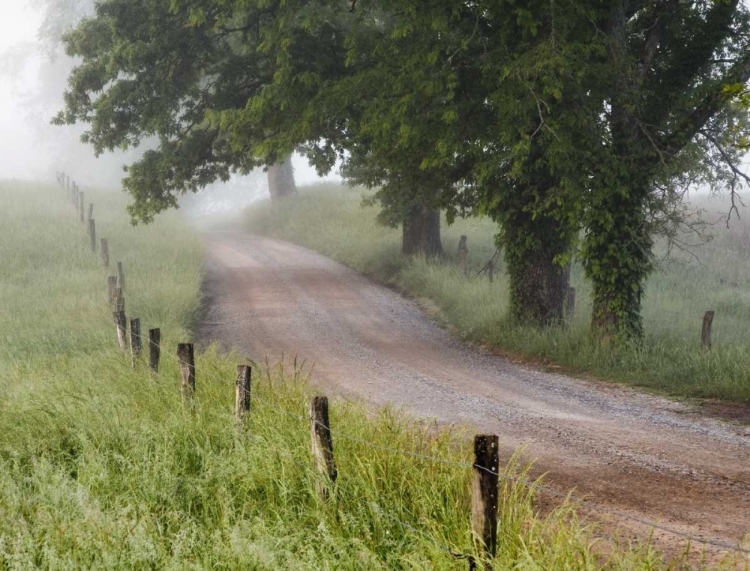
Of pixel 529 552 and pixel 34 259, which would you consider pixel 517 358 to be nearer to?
pixel 529 552

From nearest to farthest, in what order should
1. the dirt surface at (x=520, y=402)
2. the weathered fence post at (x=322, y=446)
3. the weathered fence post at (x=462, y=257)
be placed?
the weathered fence post at (x=322, y=446) → the dirt surface at (x=520, y=402) → the weathered fence post at (x=462, y=257)

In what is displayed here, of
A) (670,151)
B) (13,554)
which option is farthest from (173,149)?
(13,554)

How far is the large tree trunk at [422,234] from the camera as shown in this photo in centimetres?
2511

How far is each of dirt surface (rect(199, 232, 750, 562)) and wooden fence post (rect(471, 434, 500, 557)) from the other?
4.98 feet

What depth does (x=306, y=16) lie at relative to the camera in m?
15.2

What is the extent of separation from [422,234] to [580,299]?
6.10 m

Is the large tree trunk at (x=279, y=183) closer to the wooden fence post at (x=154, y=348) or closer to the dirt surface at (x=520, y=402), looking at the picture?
the dirt surface at (x=520, y=402)

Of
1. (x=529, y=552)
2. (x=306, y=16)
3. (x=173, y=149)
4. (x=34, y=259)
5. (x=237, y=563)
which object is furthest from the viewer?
(x=34, y=259)

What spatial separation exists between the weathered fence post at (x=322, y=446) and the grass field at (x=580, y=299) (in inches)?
303

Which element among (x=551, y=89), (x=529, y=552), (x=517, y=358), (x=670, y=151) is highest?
(x=551, y=89)

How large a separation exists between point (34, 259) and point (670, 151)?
18.3 metres

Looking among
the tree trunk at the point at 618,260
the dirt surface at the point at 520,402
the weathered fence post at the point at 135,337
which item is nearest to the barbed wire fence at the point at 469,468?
the dirt surface at the point at 520,402

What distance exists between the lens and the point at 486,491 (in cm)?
482

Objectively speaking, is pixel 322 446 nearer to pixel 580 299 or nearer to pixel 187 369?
pixel 187 369
